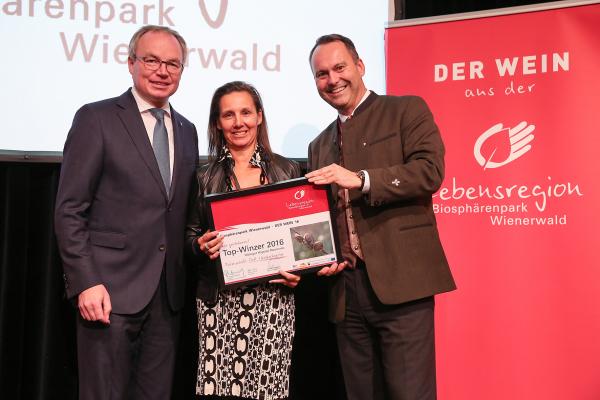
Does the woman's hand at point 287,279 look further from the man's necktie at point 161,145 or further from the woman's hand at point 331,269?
the man's necktie at point 161,145

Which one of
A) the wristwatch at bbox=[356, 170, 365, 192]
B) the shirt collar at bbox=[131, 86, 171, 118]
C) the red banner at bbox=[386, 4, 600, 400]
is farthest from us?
the red banner at bbox=[386, 4, 600, 400]

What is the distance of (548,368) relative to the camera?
106 inches

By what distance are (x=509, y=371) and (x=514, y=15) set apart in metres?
1.68

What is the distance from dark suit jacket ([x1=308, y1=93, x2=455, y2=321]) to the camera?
6.59 ft

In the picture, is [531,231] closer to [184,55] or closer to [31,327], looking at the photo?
[184,55]

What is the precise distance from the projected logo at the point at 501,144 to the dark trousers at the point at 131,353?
1.61 meters

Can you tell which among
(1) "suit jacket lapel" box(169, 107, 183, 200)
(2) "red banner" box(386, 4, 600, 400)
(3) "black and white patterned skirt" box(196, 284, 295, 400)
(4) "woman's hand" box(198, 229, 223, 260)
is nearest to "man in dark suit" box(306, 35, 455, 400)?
(3) "black and white patterned skirt" box(196, 284, 295, 400)

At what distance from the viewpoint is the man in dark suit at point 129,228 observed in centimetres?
200

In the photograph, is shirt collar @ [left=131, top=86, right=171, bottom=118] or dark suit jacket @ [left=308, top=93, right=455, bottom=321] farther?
shirt collar @ [left=131, top=86, right=171, bottom=118]

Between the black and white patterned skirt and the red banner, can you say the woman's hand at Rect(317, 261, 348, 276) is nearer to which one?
the black and white patterned skirt

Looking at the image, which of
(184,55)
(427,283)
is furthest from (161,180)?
(427,283)

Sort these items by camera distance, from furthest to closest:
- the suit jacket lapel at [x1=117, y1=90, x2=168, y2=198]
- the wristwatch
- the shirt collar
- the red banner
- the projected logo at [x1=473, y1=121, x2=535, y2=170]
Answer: the projected logo at [x1=473, y1=121, x2=535, y2=170] → the red banner → the shirt collar → the suit jacket lapel at [x1=117, y1=90, x2=168, y2=198] → the wristwatch

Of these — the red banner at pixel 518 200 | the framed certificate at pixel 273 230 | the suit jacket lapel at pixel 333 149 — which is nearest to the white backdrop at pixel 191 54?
the red banner at pixel 518 200

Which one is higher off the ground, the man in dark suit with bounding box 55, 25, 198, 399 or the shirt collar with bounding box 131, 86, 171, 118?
the shirt collar with bounding box 131, 86, 171, 118
